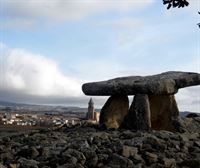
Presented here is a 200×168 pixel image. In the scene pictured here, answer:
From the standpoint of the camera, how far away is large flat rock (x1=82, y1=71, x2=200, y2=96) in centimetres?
1914

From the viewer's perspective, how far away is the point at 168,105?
2031cm

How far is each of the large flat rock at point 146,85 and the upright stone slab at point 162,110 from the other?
79 cm

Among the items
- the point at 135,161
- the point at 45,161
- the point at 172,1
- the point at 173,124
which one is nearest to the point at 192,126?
the point at 173,124

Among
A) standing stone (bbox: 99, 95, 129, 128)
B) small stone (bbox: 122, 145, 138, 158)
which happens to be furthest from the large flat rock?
small stone (bbox: 122, 145, 138, 158)

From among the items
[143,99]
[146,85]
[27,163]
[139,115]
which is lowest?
[27,163]

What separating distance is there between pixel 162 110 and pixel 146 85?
179 centimetres

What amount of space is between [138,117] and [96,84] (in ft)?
8.08

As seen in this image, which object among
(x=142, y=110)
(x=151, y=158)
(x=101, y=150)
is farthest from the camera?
(x=142, y=110)

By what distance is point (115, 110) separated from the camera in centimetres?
2052

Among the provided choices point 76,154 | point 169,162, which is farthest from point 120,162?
point 169,162

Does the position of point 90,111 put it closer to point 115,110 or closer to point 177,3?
point 115,110

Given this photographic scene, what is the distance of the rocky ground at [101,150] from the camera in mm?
13117

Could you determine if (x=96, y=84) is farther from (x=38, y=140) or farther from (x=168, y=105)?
(x=38, y=140)

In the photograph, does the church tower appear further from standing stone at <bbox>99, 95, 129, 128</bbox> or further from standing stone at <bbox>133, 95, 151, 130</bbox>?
standing stone at <bbox>133, 95, 151, 130</bbox>
